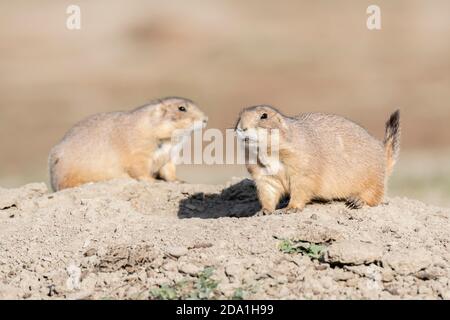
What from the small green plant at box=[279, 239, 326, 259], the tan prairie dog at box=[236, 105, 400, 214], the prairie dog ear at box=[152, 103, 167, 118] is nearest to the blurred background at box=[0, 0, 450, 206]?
the prairie dog ear at box=[152, 103, 167, 118]

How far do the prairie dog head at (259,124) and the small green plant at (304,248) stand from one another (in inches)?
54.7

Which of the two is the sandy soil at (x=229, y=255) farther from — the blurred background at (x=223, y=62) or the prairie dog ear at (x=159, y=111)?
the blurred background at (x=223, y=62)

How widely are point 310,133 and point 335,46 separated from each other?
2928 cm

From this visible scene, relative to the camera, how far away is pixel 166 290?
608 centimetres

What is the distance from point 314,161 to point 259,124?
0.66 metres

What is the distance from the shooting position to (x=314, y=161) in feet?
26.1

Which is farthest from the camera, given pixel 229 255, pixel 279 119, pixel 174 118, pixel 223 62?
pixel 223 62

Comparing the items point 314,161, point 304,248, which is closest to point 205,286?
point 304,248

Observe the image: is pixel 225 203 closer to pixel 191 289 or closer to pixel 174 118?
pixel 174 118

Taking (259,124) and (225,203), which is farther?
(225,203)

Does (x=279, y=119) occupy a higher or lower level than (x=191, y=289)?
higher

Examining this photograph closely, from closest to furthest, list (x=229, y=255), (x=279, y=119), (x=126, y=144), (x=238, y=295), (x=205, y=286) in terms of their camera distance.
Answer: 1. (x=238, y=295)
2. (x=205, y=286)
3. (x=229, y=255)
4. (x=279, y=119)
5. (x=126, y=144)

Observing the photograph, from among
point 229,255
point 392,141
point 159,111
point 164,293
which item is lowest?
point 164,293

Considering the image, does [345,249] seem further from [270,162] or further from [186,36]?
[186,36]
